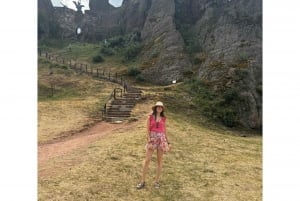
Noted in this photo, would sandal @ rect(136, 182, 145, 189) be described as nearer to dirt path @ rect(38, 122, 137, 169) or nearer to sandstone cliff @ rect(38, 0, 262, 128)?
dirt path @ rect(38, 122, 137, 169)

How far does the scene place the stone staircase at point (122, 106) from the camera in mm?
26098

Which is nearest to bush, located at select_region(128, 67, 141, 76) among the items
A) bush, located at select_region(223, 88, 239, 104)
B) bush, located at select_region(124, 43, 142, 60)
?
bush, located at select_region(124, 43, 142, 60)

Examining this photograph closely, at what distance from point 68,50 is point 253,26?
33.4 metres

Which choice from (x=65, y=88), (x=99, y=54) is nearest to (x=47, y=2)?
(x=99, y=54)

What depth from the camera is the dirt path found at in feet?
52.1

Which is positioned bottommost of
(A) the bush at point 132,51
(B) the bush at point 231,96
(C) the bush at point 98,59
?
(B) the bush at point 231,96

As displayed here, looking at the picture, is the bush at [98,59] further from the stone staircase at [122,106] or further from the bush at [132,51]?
the stone staircase at [122,106]

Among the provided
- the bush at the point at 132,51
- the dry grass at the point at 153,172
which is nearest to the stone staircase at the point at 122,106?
the dry grass at the point at 153,172

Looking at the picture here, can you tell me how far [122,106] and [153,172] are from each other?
51.5 feet

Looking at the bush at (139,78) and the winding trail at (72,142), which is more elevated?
the bush at (139,78)

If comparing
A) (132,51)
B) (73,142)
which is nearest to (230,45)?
(132,51)

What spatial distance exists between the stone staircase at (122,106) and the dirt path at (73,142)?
6.93 ft

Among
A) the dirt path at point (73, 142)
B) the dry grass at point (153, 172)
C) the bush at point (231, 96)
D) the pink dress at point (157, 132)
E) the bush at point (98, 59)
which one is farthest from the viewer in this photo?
the bush at point (98, 59)
